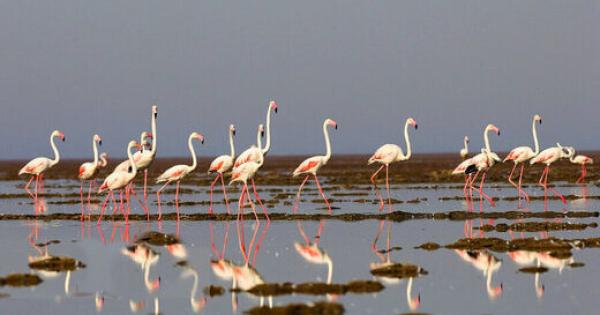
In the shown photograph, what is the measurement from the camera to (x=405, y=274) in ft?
51.7

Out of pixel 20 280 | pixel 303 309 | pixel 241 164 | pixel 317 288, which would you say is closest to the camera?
pixel 303 309

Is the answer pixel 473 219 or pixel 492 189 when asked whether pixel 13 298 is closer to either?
pixel 473 219

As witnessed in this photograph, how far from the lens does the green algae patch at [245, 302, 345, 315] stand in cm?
1241

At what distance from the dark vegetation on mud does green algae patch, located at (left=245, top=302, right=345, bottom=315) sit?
1.22m

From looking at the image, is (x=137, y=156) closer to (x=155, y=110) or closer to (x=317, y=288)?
(x=155, y=110)

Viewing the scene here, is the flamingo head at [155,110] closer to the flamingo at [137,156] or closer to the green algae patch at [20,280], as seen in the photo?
the flamingo at [137,156]

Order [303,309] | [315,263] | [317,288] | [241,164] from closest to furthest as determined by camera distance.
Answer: [303,309] < [317,288] < [315,263] < [241,164]

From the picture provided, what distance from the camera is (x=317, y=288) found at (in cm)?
1420

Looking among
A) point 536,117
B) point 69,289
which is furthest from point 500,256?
point 536,117

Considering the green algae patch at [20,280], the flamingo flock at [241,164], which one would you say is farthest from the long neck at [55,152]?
the green algae patch at [20,280]

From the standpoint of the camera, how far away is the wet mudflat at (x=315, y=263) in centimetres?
1341

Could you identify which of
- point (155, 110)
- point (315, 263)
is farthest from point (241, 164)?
point (315, 263)

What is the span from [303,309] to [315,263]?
5007mm

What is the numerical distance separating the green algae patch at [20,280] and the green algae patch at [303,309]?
4.81m
